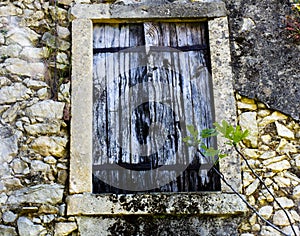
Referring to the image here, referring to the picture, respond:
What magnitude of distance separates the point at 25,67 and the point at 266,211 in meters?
1.98

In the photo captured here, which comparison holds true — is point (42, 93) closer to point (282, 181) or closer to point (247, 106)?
point (247, 106)

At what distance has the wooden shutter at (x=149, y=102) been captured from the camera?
11.3 ft

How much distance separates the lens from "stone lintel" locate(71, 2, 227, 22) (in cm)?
372

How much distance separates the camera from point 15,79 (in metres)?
3.51

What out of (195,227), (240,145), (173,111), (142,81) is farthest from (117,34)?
(195,227)

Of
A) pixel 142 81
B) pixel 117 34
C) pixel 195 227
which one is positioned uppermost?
pixel 117 34

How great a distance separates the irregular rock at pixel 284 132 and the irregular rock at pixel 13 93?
1.82 m

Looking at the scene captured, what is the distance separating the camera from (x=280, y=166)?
3.36 meters

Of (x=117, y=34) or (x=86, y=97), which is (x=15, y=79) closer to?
(x=86, y=97)

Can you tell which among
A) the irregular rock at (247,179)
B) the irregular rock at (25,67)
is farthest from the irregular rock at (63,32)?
the irregular rock at (247,179)

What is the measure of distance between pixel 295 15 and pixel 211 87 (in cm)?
89

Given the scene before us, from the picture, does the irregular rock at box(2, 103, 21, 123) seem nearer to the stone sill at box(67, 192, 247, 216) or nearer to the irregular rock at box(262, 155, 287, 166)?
the stone sill at box(67, 192, 247, 216)

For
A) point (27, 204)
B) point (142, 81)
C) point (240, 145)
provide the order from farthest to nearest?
point (142, 81) → point (240, 145) → point (27, 204)

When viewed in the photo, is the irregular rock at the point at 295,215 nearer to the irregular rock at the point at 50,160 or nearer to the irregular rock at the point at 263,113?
the irregular rock at the point at 263,113
